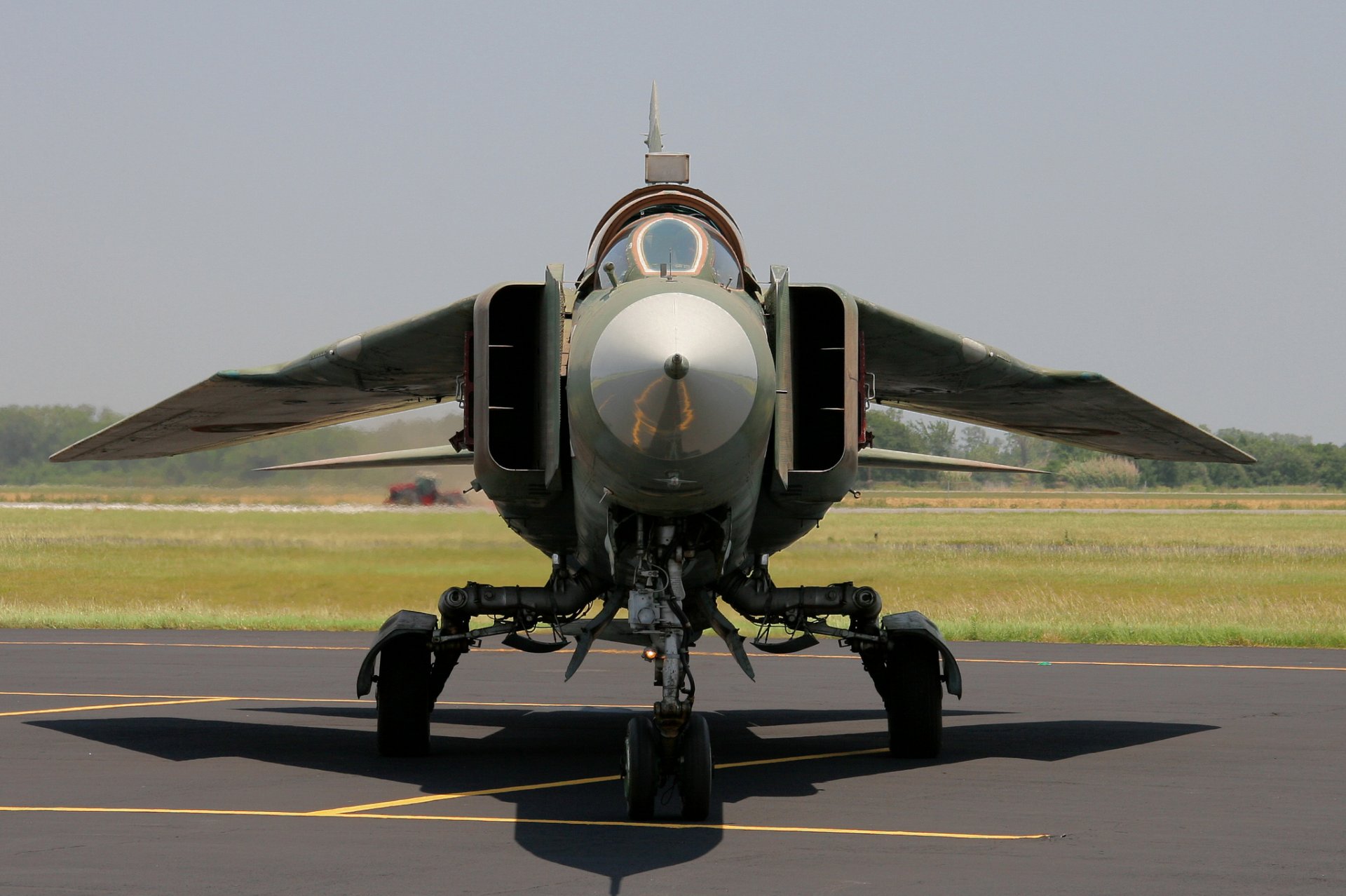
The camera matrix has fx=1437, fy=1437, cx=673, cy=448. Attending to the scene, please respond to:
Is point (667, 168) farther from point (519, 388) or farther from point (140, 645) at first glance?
point (140, 645)

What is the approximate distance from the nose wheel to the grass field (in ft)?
50.1

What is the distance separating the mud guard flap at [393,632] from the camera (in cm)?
1078

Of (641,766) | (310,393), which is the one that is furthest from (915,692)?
(310,393)

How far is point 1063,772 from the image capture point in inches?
416

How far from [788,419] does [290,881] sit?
3968mm

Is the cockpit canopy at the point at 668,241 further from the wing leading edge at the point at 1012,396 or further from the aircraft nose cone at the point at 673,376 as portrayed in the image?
the aircraft nose cone at the point at 673,376

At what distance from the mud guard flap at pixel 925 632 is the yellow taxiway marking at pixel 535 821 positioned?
2.63 meters

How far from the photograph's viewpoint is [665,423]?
7223 millimetres

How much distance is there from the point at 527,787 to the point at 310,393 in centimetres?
402

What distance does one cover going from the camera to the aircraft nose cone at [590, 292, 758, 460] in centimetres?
708

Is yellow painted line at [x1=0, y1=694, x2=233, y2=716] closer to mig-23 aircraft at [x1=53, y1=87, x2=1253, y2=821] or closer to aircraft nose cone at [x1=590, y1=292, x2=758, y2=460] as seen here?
mig-23 aircraft at [x1=53, y1=87, x2=1253, y2=821]

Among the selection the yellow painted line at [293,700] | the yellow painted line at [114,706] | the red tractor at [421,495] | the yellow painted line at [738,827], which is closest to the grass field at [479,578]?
the red tractor at [421,495]

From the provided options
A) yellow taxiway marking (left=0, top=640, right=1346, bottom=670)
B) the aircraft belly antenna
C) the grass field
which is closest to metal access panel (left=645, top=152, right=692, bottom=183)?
the aircraft belly antenna

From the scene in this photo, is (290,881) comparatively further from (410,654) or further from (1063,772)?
(1063,772)
